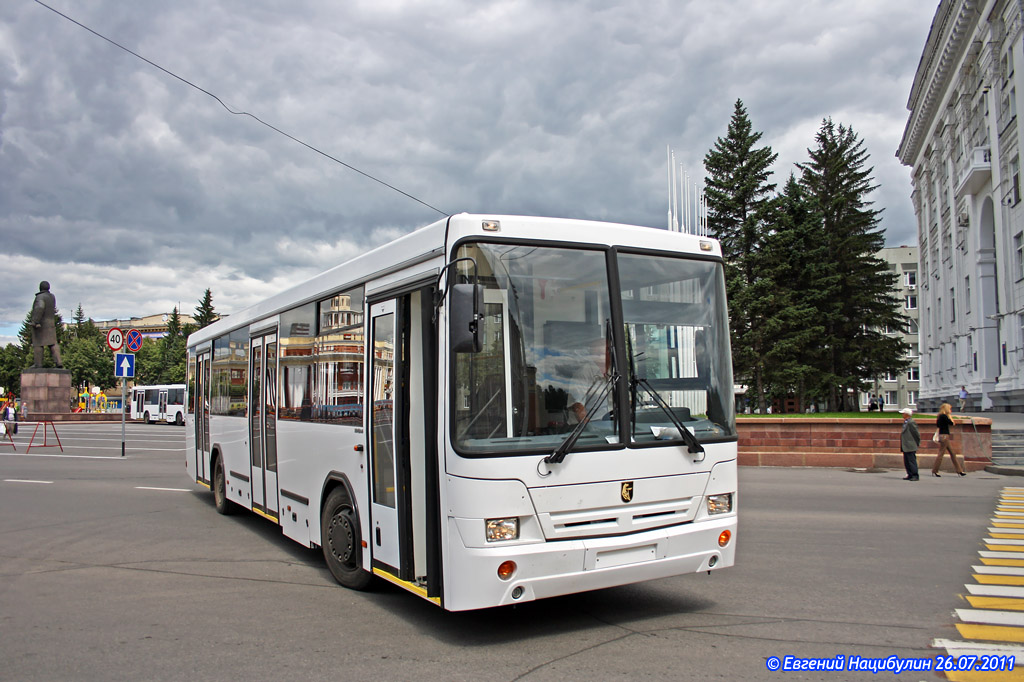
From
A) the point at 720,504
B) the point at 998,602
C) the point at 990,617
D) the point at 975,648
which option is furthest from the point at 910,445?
the point at 720,504

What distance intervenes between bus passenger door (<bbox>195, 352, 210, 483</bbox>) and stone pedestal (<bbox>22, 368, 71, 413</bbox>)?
129ft

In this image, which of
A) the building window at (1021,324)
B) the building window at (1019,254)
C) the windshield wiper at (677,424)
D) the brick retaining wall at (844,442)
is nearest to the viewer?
the windshield wiper at (677,424)

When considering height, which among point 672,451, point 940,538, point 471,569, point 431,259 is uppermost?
point 431,259

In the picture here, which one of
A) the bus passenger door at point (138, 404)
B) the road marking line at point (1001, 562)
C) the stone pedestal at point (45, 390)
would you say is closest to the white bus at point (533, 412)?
the road marking line at point (1001, 562)

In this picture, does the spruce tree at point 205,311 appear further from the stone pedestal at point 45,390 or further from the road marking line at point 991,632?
the road marking line at point 991,632

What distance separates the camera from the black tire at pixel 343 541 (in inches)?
265

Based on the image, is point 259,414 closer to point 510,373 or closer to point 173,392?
point 510,373

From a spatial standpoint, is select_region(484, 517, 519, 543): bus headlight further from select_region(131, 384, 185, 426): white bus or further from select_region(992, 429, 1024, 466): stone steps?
select_region(131, 384, 185, 426): white bus

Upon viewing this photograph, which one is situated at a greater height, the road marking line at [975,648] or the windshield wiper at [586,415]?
the windshield wiper at [586,415]

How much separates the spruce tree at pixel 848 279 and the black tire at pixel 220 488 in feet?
128

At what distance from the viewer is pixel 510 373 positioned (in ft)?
17.1

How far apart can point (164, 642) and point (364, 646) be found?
1.42 m

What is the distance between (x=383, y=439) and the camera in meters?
6.16

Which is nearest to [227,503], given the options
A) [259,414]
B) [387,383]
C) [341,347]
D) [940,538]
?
[259,414]
